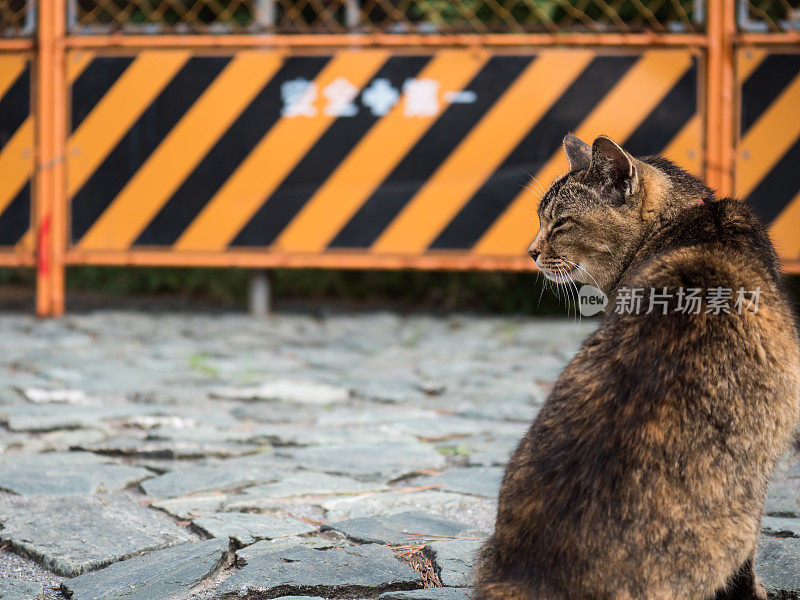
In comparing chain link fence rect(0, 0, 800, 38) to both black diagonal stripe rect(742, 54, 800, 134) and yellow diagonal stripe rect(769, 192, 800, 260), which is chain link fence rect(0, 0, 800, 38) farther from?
yellow diagonal stripe rect(769, 192, 800, 260)

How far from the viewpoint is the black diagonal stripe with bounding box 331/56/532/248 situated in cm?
500

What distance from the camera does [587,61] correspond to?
4938mm

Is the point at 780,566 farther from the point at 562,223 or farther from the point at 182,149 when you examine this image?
the point at 182,149

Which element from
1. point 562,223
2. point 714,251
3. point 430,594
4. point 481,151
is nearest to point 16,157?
point 481,151

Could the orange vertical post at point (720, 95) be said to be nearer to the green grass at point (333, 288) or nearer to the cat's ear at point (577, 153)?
the green grass at point (333, 288)

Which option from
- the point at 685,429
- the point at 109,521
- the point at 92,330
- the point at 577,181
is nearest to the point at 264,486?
the point at 109,521

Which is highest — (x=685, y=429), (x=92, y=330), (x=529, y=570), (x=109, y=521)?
(x=685, y=429)

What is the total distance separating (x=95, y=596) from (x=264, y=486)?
0.73m

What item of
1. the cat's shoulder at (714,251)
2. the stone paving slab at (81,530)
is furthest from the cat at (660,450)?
the stone paving slab at (81,530)

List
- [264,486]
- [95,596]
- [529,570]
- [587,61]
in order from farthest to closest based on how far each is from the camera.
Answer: [587,61]
[264,486]
[95,596]
[529,570]

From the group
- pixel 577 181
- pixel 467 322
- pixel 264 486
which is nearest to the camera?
pixel 577 181

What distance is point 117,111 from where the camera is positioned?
512cm

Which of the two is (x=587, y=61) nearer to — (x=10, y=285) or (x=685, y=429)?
(x=685, y=429)

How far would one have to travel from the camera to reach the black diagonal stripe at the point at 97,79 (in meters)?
5.12
